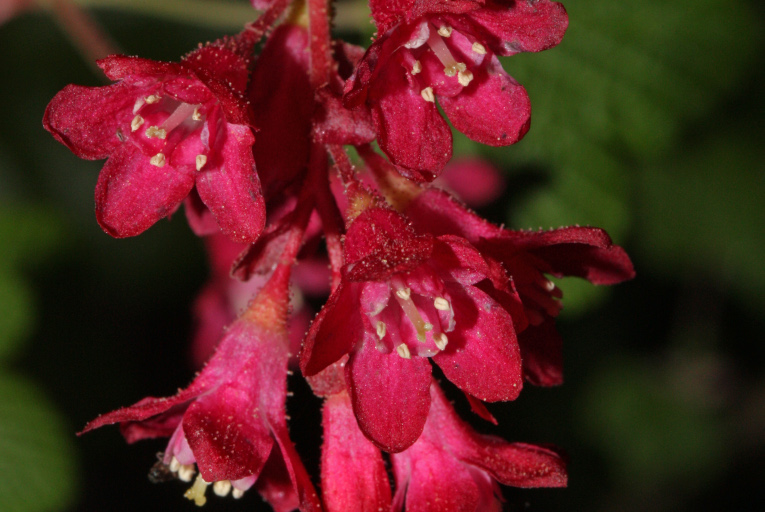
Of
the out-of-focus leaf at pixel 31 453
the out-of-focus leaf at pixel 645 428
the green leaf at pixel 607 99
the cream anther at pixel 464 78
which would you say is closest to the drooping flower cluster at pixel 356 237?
the cream anther at pixel 464 78

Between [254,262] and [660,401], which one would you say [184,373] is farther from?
[660,401]

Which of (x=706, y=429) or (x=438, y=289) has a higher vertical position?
(x=438, y=289)

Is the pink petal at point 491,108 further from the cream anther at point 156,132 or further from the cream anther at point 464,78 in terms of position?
the cream anther at point 156,132

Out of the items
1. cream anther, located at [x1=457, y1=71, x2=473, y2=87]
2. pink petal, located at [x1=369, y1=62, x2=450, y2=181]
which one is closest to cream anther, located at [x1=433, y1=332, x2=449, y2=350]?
pink petal, located at [x1=369, y1=62, x2=450, y2=181]

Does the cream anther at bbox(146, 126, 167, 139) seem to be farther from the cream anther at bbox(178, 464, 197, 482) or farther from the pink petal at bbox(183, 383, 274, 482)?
the cream anther at bbox(178, 464, 197, 482)

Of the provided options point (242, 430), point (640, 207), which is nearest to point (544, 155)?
point (242, 430)
